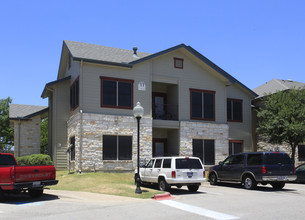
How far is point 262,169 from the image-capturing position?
652 inches

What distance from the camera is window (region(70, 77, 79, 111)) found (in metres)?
23.2

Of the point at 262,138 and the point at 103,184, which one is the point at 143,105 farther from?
the point at 262,138

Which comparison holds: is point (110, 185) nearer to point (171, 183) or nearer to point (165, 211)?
point (171, 183)

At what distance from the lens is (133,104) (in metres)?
23.5

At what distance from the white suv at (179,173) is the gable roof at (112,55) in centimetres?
872

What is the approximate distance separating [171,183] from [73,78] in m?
12.3

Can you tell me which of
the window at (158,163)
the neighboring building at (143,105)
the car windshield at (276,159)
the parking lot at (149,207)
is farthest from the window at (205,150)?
the parking lot at (149,207)

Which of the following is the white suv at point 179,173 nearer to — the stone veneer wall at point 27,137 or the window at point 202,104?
the window at point 202,104

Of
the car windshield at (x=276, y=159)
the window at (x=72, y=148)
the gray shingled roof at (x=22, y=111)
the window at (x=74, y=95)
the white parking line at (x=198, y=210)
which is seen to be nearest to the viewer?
the white parking line at (x=198, y=210)

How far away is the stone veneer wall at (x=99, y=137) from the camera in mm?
21656

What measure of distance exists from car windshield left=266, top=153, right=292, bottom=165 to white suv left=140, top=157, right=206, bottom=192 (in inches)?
134

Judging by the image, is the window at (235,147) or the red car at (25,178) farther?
the window at (235,147)

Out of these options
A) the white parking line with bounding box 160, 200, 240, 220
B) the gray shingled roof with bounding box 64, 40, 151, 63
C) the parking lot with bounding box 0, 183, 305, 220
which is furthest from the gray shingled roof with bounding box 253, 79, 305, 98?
the white parking line with bounding box 160, 200, 240, 220

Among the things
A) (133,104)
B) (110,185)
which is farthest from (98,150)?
(110,185)
